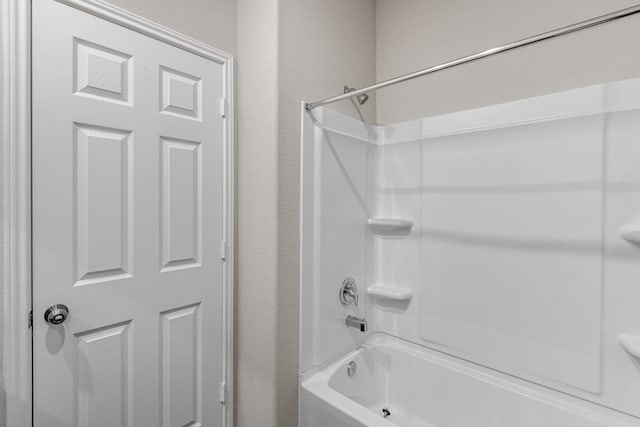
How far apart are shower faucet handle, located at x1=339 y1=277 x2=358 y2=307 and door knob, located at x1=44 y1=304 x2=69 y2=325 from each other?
1209mm

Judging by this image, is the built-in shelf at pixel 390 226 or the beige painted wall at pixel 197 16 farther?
the built-in shelf at pixel 390 226

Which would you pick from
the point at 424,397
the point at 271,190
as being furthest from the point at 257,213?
the point at 424,397

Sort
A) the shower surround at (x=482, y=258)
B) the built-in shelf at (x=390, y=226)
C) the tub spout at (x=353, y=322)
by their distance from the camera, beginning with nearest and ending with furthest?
the shower surround at (x=482, y=258)
the tub spout at (x=353, y=322)
the built-in shelf at (x=390, y=226)

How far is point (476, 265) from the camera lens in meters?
1.63

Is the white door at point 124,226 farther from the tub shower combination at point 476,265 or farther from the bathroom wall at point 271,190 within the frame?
the tub shower combination at point 476,265

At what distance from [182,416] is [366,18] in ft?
8.12

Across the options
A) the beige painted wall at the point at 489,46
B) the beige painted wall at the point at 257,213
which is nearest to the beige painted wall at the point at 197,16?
the beige painted wall at the point at 257,213

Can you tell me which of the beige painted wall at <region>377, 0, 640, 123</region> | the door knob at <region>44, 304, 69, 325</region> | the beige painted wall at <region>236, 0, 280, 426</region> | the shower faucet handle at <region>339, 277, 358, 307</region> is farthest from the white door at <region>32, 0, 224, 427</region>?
the beige painted wall at <region>377, 0, 640, 123</region>

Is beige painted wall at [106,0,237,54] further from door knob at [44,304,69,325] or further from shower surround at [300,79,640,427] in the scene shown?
door knob at [44,304,69,325]

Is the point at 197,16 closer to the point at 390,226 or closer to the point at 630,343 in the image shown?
the point at 390,226

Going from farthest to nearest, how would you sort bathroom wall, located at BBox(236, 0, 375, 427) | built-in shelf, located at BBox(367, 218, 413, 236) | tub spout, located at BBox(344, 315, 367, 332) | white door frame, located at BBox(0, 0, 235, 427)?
built-in shelf, located at BBox(367, 218, 413, 236), tub spout, located at BBox(344, 315, 367, 332), bathroom wall, located at BBox(236, 0, 375, 427), white door frame, located at BBox(0, 0, 235, 427)

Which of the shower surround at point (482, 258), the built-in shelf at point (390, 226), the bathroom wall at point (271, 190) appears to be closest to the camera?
the shower surround at point (482, 258)

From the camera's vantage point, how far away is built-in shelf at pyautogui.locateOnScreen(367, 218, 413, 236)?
72.6 inches

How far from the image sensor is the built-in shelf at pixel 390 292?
1.84m
